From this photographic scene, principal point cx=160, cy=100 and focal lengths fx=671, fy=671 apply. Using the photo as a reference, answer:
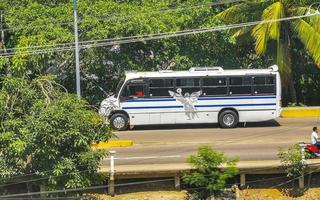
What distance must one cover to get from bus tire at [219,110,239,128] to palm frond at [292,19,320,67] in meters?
5.18

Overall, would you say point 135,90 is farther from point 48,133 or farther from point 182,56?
point 48,133

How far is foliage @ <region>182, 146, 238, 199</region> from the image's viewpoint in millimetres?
18516

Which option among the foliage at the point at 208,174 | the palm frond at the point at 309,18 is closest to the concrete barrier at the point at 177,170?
the foliage at the point at 208,174

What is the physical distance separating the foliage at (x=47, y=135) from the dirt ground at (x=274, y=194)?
4627 millimetres

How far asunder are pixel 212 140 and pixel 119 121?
4663mm

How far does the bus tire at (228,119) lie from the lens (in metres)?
27.9

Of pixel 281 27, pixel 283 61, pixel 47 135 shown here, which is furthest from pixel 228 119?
pixel 47 135

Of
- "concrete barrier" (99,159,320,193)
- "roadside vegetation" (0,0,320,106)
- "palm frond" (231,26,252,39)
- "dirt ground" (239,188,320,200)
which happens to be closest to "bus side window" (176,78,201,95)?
"roadside vegetation" (0,0,320,106)

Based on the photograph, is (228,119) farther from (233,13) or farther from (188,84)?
(233,13)

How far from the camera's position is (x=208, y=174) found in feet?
61.0

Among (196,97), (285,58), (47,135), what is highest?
(285,58)

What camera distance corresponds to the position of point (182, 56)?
31516 millimetres

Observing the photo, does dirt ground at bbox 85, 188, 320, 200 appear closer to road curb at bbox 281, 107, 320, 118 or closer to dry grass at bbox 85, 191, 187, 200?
dry grass at bbox 85, 191, 187, 200

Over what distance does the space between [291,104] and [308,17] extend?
15.0 feet
